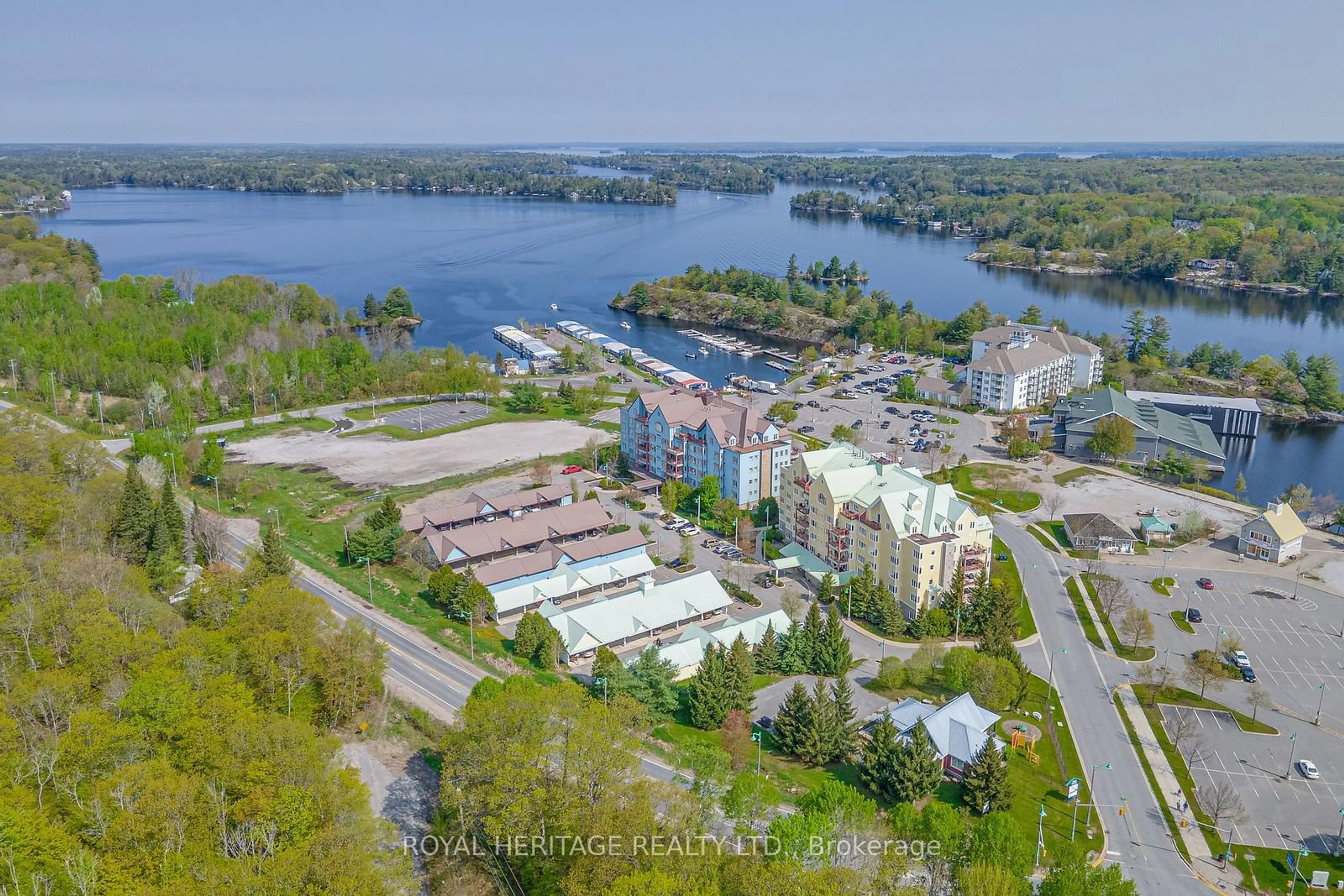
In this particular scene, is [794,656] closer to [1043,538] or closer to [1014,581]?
[1014,581]

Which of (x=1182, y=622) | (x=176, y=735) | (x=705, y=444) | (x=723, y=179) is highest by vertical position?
(x=723, y=179)

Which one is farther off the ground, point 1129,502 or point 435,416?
point 435,416

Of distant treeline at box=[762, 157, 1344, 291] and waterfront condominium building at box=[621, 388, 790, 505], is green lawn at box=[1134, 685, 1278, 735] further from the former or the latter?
distant treeline at box=[762, 157, 1344, 291]

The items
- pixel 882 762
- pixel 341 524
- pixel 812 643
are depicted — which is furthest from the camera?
pixel 341 524

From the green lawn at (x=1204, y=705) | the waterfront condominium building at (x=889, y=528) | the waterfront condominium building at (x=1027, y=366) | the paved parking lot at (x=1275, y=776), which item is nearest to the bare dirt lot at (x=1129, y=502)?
the waterfront condominium building at (x=889, y=528)

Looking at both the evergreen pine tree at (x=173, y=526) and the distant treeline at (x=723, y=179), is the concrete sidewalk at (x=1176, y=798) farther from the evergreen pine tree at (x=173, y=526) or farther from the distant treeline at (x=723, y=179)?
the distant treeline at (x=723, y=179)

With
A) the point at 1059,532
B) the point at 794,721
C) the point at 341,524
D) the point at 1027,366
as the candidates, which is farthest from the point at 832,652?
the point at 1027,366

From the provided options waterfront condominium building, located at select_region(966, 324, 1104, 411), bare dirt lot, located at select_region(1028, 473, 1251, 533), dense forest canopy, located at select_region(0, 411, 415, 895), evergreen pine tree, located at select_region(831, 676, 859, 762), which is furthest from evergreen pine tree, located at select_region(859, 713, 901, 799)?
waterfront condominium building, located at select_region(966, 324, 1104, 411)
